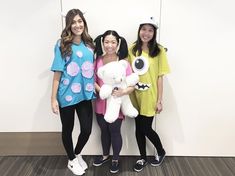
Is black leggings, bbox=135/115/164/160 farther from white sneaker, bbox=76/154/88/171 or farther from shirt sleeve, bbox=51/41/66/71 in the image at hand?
shirt sleeve, bbox=51/41/66/71

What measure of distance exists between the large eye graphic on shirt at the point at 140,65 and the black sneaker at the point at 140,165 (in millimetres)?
873

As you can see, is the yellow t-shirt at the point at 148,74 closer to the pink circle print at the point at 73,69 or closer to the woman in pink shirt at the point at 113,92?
the woman in pink shirt at the point at 113,92

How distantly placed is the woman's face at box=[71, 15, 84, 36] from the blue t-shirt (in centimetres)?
11

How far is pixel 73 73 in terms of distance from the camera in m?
2.09

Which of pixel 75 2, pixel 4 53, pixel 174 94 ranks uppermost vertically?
pixel 75 2

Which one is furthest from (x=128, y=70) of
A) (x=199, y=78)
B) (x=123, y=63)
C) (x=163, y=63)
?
(x=199, y=78)

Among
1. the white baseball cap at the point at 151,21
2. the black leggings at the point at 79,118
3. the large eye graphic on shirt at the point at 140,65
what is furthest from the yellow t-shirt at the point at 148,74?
the black leggings at the point at 79,118

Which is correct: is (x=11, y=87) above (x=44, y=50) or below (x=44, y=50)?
below

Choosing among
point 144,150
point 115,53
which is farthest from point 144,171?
point 115,53

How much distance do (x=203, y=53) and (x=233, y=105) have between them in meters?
0.61

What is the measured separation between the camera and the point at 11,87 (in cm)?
247

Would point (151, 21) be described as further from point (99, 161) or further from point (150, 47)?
point (99, 161)

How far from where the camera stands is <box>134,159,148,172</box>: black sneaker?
2.38 m

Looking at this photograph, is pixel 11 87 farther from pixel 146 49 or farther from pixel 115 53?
pixel 146 49
